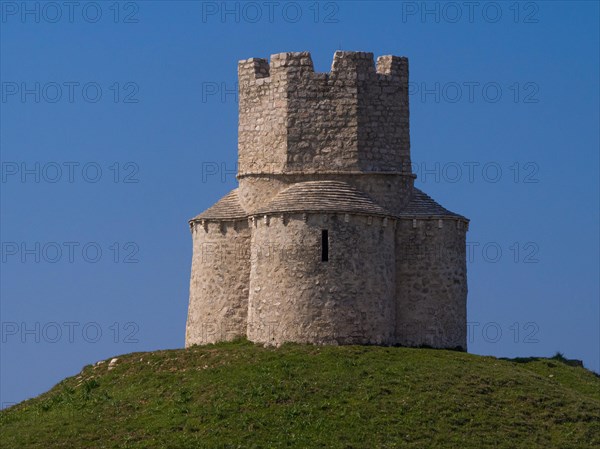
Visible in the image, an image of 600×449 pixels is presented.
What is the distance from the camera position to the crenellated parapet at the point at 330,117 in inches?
1812

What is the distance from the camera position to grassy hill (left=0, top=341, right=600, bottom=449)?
123 feet

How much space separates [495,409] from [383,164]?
1038 centimetres

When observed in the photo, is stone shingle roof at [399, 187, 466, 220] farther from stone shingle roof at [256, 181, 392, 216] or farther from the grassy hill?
the grassy hill

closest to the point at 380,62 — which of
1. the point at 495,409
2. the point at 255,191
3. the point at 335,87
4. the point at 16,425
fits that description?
the point at 335,87

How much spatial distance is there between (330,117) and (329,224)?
4.05 metres

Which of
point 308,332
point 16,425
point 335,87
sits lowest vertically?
point 16,425

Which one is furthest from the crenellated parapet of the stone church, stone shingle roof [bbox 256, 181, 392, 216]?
stone shingle roof [bbox 256, 181, 392, 216]

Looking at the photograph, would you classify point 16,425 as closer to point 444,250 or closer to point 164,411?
point 164,411

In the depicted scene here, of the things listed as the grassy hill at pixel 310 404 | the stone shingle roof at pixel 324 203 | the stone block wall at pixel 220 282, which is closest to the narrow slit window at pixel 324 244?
the stone shingle roof at pixel 324 203

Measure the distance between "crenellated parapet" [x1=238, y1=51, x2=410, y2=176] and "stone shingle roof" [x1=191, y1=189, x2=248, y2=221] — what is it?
1055 mm

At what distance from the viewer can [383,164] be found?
46.5 metres

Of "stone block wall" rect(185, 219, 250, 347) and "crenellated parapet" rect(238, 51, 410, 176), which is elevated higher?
"crenellated parapet" rect(238, 51, 410, 176)

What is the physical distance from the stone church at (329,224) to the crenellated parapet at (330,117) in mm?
33

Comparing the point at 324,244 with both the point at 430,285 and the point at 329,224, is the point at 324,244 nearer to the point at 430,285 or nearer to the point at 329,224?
the point at 329,224
